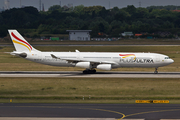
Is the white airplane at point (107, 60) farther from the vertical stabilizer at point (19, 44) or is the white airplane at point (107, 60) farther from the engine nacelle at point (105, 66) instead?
the vertical stabilizer at point (19, 44)

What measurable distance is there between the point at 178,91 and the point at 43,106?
18177 millimetres

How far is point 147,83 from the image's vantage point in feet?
138

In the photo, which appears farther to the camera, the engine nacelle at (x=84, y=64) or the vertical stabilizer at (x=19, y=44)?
the vertical stabilizer at (x=19, y=44)

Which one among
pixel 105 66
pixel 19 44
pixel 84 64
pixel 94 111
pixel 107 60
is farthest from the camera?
pixel 19 44

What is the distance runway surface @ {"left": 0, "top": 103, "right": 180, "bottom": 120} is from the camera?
2422 centimetres

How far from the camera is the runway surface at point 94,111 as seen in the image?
24.2 metres

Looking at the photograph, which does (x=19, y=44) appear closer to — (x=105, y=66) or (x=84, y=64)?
(x=84, y=64)

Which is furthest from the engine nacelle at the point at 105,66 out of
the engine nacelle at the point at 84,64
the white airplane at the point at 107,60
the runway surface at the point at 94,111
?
the runway surface at the point at 94,111

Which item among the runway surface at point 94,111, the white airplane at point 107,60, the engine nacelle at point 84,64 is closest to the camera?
the runway surface at point 94,111

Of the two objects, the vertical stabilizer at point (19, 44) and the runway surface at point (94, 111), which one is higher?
the vertical stabilizer at point (19, 44)

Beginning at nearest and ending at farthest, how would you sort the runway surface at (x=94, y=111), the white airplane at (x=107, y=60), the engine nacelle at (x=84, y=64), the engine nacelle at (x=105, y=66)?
the runway surface at (x=94, y=111) → the engine nacelle at (x=105, y=66) → the engine nacelle at (x=84, y=64) → the white airplane at (x=107, y=60)

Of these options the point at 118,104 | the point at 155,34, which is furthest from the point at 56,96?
the point at 155,34

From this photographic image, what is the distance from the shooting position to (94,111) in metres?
25.8

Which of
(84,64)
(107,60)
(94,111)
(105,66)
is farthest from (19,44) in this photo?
(94,111)
